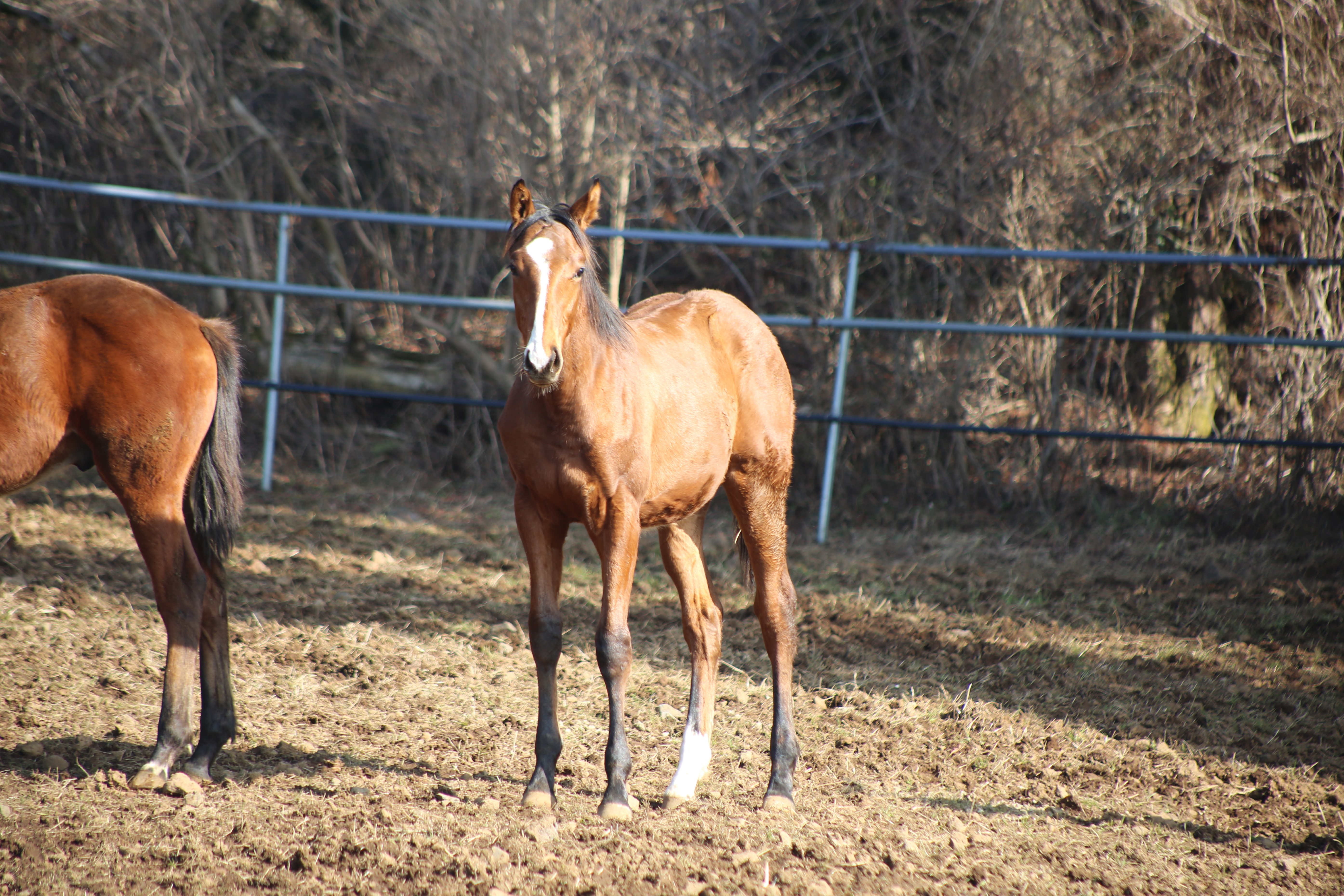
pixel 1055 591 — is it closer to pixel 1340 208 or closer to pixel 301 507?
pixel 1340 208

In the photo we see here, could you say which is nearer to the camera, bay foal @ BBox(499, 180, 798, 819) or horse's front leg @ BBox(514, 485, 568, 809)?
bay foal @ BBox(499, 180, 798, 819)

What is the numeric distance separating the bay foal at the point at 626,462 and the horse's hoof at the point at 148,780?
112cm

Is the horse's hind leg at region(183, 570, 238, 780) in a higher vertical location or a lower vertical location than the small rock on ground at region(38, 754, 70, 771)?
higher

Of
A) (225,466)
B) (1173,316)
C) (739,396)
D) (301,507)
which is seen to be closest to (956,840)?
(739,396)

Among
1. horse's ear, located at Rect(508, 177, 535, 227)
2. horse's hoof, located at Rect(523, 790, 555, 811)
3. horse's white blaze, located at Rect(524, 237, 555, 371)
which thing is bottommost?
horse's hoof, located at Rect(523, 790, 555, 811)

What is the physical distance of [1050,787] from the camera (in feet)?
10.6

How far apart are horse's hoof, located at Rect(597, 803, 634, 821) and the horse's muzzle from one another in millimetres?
1238

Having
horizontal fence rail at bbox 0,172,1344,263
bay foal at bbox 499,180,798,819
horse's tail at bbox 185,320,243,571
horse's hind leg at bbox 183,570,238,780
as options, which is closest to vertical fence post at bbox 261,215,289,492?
horizontal fence rail at bbox 0,172,1344,263

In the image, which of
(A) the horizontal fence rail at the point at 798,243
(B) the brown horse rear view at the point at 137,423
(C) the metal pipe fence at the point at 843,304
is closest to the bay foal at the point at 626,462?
(B) the brown horse rear view at the point at 137,423

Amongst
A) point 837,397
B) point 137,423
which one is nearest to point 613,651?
point 137,423

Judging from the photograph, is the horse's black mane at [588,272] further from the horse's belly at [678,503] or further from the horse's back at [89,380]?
the horse's back at [89,380]

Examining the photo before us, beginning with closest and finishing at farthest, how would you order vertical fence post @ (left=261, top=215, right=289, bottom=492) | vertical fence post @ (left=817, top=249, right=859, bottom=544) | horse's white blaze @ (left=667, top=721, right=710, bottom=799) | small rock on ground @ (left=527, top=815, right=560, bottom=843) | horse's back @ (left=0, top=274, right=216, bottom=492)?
small rock on ground @ (left=527, top=815, right=560, bottom=843) < horse's back @ (left=0, top=274, right=216, bottom=492) < horse's white blaze @ (left=667, top=721, right=710, bottom=799) < vertical fence post @ (left=817, top=249, right=859, bottom=544) < vertical fence post @ (left=261, top=215, right=289, bottom=492)

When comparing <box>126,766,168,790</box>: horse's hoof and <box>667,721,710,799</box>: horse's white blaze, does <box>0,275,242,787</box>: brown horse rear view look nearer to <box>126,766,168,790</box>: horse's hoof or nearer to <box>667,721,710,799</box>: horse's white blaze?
<box>126,766,168,790</box>: horse's hoof

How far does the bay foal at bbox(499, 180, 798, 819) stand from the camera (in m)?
2.65
